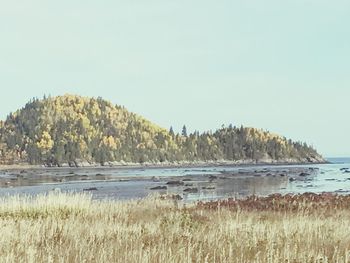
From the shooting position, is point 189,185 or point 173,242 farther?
point 189,185

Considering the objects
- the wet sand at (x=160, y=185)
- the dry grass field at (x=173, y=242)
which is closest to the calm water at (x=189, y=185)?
the wet sand at (x=160, y=185)

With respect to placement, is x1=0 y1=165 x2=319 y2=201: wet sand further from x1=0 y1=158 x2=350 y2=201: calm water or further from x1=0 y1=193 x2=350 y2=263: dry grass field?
x1=0 y1=193 x2=350 y2=263: dry grass field

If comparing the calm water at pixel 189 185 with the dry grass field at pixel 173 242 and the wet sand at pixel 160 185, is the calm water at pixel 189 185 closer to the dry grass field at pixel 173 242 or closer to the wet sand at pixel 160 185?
the wet sand at pixel 160 185

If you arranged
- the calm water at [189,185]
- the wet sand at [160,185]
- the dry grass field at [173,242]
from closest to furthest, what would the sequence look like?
1. the dry grass field at [173,242]
2. the wet sand at [160,185]
3. the calm water at [189,185]

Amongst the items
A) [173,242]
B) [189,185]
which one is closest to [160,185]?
[189,185]

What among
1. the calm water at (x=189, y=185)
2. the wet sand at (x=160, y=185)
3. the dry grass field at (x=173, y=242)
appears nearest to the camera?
the dry grass field at (x=173, y=242)

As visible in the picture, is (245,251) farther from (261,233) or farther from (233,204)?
(233,204)

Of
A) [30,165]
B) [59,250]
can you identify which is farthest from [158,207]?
[30,165]

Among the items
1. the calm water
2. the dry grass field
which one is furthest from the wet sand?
the dry grass field

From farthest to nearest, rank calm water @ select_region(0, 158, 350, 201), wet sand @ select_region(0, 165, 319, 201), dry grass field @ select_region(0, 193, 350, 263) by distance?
calm water @ select_region(0, 158, 350, 201), wet sand @ select_region(0, 165, 319, 201), dry grass field @ select_region(0, 193, 350, 263)

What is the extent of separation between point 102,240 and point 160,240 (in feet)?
4.31

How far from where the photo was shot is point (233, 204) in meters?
26.2

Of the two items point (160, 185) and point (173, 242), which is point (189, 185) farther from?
point (173, 242)

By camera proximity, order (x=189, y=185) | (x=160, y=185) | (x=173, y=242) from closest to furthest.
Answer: (x=173, y=242), (x=189, y=185), (x=160, y=185)
